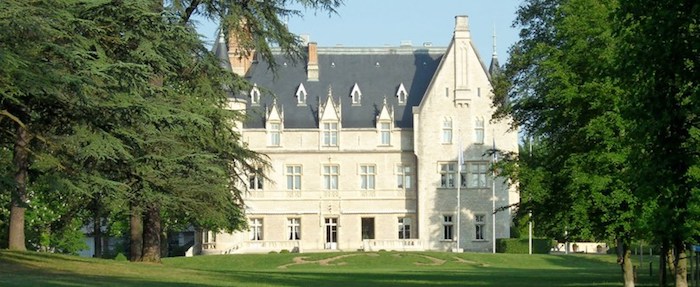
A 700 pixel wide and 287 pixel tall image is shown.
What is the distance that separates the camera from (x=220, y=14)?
3622 cm

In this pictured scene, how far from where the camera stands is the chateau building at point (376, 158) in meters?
81.3

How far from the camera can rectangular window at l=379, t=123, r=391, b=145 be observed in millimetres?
82500

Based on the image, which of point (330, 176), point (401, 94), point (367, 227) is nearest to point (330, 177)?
point (330, 176)

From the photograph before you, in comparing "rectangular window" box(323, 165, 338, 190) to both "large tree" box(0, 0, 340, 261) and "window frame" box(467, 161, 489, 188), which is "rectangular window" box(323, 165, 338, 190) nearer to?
"window frame" box(467, 161, 489, 188)

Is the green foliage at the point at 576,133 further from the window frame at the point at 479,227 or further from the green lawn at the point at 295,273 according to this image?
the window frame at the point at 479,227

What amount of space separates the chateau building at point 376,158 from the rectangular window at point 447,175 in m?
0.06

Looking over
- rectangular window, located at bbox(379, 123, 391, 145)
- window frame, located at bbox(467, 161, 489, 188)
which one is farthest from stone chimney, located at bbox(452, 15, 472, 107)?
rectangular window, located at bbox(379, 123, 391, 145)

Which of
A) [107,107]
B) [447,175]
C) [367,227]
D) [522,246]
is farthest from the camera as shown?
[367,227]

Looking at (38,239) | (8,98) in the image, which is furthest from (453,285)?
(38,239)

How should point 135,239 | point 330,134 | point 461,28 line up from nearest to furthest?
1. point 135,239
2. point 461,28
3. point 330,134

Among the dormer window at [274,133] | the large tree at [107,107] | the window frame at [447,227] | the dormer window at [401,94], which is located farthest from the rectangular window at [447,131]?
the large tree at [107,107]

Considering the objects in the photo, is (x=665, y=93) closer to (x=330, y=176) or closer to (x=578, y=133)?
(x=578, y=133)

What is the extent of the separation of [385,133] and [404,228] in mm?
5513

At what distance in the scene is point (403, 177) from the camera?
83.0 metres
